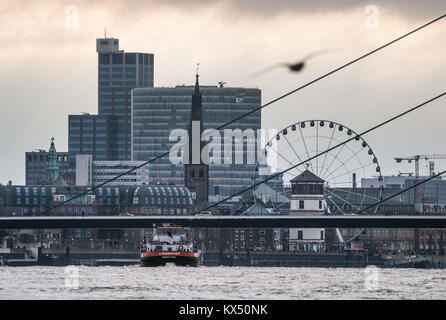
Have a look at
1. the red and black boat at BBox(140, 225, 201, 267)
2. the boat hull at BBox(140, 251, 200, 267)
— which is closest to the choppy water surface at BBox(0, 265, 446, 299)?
the boat hull at BBox(140, 251, 200, 267)

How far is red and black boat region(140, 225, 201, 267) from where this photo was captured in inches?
5876

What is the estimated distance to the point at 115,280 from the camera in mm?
114312

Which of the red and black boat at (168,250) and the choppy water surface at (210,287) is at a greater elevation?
the red and black boat at (168,250)

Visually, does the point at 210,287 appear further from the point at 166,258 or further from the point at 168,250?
the point at 168,250

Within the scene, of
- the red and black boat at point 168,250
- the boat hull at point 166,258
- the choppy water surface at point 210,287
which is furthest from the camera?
the red and black boat at point 168,250

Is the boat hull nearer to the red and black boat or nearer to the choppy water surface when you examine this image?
the red and black boat

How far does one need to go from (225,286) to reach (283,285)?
434 cm

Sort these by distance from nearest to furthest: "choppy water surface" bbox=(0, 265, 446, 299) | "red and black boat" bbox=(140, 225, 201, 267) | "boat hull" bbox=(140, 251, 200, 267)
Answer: "choppy water surface" bbox=(0, 265, 446, 299) < "boat hull" bbox=(140, 251, 200, 267) < "red and black boat" bbox=(140, 225, 201, 267)

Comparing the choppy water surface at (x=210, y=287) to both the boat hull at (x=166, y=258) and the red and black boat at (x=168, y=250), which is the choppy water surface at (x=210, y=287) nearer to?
the boat hull at (x=166, y=258)

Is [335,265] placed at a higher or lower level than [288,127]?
lower

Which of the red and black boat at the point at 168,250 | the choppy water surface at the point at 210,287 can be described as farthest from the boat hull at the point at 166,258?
the choppy water surface at the point at 210,287

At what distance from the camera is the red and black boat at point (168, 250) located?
490ft
